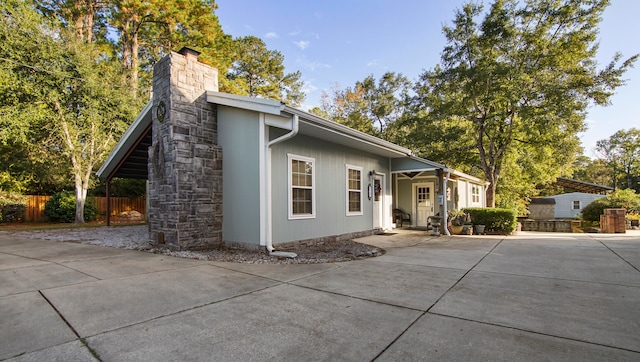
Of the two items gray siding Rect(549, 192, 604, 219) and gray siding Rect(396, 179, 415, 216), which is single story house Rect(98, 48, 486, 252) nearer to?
gray siding Rect(396, 179, 415, 216)

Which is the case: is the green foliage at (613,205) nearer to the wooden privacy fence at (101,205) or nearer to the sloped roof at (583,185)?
the sloped roof at (583,185)

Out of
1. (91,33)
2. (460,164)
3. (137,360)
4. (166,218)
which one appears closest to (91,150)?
(91,33)

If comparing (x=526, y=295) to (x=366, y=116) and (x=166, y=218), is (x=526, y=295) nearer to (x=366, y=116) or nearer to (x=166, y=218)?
(x=166, y=218)

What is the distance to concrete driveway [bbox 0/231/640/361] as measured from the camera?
7.75ft

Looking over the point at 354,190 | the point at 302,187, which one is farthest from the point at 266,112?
the point at 354,190

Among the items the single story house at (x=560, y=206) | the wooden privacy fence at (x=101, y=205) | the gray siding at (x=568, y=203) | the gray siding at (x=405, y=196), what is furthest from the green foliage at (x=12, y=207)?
the gray siding at (x=568, y=203)

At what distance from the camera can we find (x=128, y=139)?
9156mm

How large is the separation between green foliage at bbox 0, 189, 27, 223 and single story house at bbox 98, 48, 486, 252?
10673mm

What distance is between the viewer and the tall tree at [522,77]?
1380 centimetres

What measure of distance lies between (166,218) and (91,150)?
10.9 m

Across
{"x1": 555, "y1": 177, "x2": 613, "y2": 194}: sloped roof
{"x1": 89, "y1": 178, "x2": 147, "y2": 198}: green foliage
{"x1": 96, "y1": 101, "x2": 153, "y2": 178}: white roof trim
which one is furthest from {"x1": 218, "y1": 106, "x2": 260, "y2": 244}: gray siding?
{"x1": 555, "y1": 177, "x2": 613, "y2": 194}: sloped roof

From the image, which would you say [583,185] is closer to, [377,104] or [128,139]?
[377,104]

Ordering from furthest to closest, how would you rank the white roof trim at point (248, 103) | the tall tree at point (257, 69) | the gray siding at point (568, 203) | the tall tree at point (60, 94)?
the gray siding at point (568, 203)
the tall tree at point (257, 69)
the tall tree at point (60, 94)
the white roof trim at point (248, 103)

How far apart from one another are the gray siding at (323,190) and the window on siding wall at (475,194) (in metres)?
8.05
